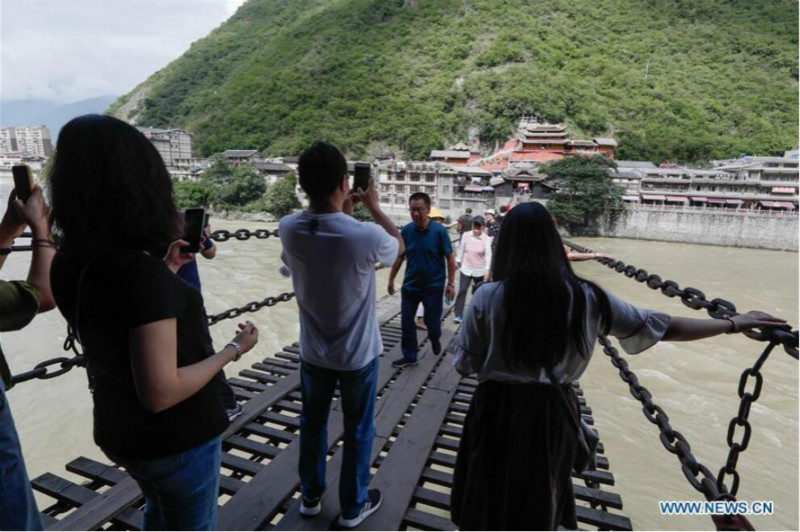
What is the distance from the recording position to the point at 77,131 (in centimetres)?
102

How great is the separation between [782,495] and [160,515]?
7934mm

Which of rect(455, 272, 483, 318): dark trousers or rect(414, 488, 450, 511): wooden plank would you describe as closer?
rect(414, 488, 450, 511): wooden plank

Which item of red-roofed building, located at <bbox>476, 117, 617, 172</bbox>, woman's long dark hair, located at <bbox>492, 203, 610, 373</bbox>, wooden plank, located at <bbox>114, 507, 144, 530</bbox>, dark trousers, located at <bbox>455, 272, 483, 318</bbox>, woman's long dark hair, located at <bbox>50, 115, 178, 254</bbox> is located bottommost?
wooden plank, located at <bbox>114, 507, 144, 530</bbox>

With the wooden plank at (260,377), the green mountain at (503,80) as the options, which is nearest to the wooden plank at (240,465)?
the wooden plank at (260,377)

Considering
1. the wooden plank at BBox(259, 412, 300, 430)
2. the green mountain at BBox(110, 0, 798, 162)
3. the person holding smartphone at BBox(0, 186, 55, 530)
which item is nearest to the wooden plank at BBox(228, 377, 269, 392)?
the wooden plank at BBox(259, 412, 300, 430)

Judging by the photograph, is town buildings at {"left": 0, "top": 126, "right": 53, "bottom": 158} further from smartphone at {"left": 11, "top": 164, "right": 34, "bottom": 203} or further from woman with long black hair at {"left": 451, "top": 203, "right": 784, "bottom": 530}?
woman with long black hair at {"left": 451, "top": 203, "right": 784, "bottom": 530}

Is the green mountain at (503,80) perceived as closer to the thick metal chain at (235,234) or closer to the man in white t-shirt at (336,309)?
the thick metal chain at (235,234)

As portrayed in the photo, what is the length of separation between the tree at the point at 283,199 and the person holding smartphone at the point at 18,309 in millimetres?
38742

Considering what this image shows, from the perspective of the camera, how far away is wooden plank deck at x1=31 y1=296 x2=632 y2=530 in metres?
2.01

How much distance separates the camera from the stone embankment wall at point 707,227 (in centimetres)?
3073

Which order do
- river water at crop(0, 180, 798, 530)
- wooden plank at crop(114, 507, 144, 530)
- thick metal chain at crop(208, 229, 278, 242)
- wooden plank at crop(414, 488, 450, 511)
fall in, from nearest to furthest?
wooden plank at crop(114, 507, 144, 530) < wooden plank at crop(414, 488, 450, 511) < thick metal chain at crop(208, 229, 278, 242) < river water at crop(0, 180, 798, 530)

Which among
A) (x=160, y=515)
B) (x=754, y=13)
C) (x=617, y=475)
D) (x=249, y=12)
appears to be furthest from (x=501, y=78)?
(x=249, y=12)

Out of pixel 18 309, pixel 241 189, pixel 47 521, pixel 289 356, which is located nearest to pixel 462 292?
pixel 289 356

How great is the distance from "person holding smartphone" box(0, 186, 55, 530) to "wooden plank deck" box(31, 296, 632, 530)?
0.82m
